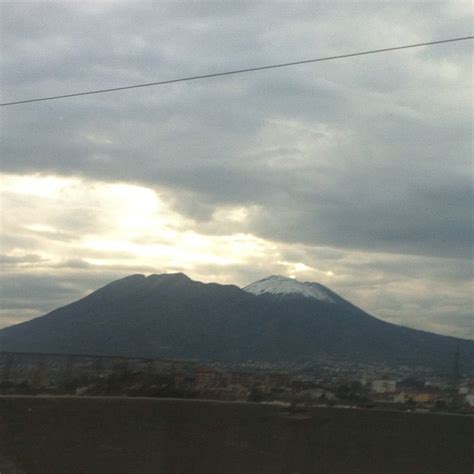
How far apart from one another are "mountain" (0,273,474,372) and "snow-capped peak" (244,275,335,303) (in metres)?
0.04

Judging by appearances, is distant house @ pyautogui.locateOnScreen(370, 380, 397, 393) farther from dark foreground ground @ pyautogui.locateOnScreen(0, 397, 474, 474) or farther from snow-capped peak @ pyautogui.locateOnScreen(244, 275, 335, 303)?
snow-capped peak @ pyautogui.locateOnScreen(244, 275, 335, 303)

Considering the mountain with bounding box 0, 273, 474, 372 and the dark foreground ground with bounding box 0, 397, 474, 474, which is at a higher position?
the mountain with bounding box 0, 273, 474, 372

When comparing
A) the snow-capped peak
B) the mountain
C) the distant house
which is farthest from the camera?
the snow-capped peak

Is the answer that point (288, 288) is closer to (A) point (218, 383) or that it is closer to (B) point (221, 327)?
(B) point (221, 327)

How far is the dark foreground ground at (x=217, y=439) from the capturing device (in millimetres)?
12000

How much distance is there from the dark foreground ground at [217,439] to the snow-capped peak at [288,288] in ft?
57.2

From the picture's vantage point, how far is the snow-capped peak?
31.9 meters

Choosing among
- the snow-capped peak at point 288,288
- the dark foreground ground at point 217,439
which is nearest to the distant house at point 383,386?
the dark foreground ground at point 217,439

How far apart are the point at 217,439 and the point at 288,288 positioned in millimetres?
20265

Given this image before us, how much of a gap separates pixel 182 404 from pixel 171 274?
16427mm

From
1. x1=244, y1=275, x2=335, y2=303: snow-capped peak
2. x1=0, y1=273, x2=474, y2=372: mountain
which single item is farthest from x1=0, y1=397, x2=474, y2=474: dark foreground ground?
x1=244, y1=275, x2=335, y2=303: snow-capped peak

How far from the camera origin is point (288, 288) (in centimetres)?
3294

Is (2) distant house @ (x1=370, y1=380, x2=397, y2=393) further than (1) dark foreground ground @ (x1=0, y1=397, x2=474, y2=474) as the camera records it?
Yes

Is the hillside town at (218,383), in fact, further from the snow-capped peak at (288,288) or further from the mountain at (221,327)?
the snow-capped peak at (288,288)
